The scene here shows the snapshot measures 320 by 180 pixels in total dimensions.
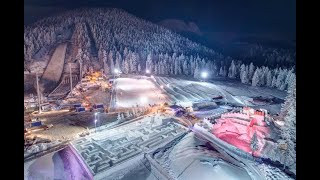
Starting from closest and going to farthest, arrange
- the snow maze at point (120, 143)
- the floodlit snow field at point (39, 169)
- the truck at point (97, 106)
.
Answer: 1. the floodlit snow field at point (39, 169)
2. the snow maze at point (120, 143)
3. the truck at point (97, 106)

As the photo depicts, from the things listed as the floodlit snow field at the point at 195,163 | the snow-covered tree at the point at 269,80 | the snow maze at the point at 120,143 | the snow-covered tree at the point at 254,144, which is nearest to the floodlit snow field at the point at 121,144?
the snow maze at the point at 120,143

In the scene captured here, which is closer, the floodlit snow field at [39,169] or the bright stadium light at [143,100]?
the floodlit snow field at [39,169]

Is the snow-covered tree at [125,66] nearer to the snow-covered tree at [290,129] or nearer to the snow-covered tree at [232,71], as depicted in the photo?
the snow-covered tree at [232,71]

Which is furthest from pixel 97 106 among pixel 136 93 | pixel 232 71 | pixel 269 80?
pixel 269 80

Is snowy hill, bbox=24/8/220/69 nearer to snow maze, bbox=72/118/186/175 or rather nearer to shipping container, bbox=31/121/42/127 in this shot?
shipping container, bbox=31/121/42/127

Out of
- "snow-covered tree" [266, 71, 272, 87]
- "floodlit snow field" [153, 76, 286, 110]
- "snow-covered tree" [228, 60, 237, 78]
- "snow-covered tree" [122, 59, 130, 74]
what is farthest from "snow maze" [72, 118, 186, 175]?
"snow-covered tree" [266, 71, 272, 87]

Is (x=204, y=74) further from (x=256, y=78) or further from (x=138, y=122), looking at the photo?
(x=138, y=122)
